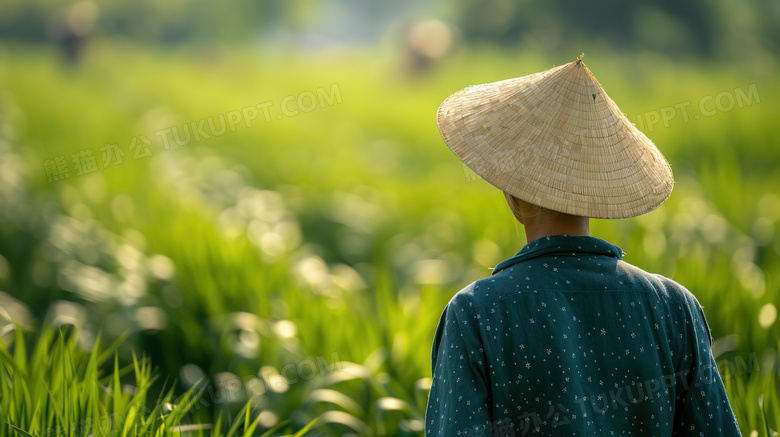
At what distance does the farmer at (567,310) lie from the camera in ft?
3.91

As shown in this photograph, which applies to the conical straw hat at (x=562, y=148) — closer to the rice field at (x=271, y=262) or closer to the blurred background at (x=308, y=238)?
the rice field at (x=271, y=262)

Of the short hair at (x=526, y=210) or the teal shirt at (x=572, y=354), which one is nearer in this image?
the teal shirt at (x=572, y=354)

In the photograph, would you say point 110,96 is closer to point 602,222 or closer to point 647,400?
point 602,222

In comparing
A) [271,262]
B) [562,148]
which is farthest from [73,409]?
[271,262]

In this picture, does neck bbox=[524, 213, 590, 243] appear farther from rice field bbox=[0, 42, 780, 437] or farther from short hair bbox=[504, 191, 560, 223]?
rice field bbox=[0, 42, 780, 437]

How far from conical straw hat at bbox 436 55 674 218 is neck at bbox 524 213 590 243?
5 centimetres

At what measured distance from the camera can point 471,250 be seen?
4.48 m

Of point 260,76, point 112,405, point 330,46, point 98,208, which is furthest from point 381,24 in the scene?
point 112,405

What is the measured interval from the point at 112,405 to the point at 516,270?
1.41 meters

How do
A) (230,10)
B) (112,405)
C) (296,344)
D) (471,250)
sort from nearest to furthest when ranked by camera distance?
(112,405)
(296,344)
(471,250)
(230,10)

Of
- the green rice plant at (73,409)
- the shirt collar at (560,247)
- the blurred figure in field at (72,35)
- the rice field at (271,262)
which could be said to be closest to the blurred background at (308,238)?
the rice field at (271,262)

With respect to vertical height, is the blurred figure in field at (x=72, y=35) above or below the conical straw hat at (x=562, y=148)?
above

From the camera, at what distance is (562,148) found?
1.29 meters

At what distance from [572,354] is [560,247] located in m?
0.19
